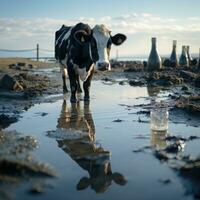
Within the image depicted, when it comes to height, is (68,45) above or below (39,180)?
above

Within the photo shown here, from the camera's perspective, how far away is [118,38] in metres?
9.98

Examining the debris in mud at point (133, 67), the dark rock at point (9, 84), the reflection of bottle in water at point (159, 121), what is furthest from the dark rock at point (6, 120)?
the debris in mud at point (133, 67)

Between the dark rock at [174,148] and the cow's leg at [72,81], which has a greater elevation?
the cow's leg at [72,81]

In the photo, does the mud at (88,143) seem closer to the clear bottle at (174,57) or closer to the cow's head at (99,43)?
the cow's head at (99,43)

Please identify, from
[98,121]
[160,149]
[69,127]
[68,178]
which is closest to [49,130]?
[69,127]

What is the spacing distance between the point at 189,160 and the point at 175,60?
23811 mm

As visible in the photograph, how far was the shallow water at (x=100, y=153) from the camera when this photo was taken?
366 centimetres

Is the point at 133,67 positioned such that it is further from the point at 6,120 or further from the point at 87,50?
the point at 6,120

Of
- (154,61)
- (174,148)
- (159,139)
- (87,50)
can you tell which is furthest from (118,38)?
(154,61)

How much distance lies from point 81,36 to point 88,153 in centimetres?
512

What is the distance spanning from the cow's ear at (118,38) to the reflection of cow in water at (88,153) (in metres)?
2.53

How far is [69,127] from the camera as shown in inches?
267

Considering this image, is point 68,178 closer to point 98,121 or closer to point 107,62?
point 98,121

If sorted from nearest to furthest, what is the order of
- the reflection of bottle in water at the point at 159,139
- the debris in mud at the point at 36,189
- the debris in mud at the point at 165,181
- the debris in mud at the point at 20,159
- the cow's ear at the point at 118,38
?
the debris in mud at the point at 36,189
the debris in mud at the point at 165,181
the debris in mud at the point at 20,159
the reflection of bottle in water at the point at 159,139
the cow's ear at the point at 118,38
